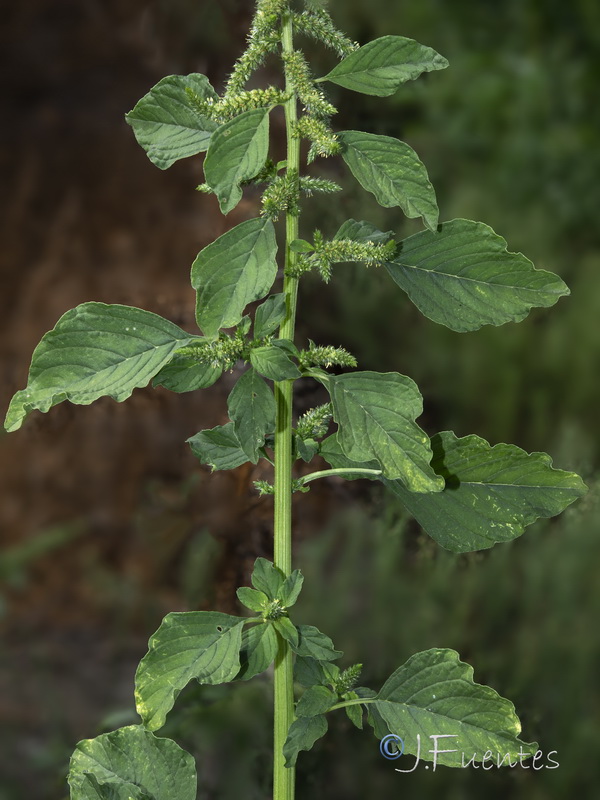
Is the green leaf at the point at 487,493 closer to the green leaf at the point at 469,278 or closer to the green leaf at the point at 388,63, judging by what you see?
the green leaf at the point at 469,278

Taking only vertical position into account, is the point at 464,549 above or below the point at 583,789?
above

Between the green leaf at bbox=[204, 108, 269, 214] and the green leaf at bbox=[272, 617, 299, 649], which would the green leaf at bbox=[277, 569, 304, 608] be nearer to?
the green leaf at bbox=[272, 617, 299, 649]

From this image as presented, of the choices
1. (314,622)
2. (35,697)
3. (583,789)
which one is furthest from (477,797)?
(35,697)

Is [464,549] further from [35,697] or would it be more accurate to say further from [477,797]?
[35,697]

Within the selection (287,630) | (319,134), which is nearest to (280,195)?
(319,134)

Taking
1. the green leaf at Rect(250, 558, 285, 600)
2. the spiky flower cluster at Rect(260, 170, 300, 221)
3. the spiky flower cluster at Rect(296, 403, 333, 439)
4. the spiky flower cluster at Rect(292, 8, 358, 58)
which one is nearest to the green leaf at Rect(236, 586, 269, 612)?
the green leaf at Rect(250, 558, 285, 600)

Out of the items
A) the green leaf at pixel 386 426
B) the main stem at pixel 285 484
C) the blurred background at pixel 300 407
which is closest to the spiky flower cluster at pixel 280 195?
the main stem at pixel 285 484
